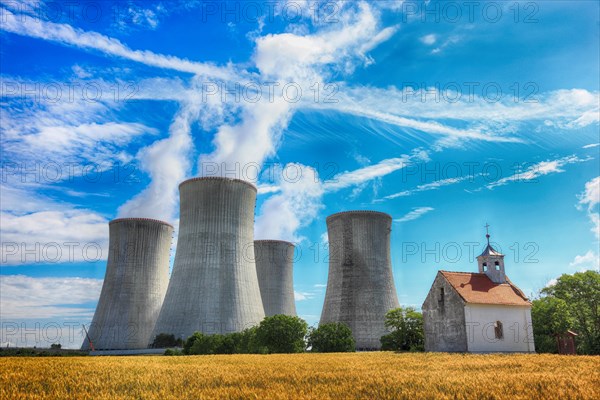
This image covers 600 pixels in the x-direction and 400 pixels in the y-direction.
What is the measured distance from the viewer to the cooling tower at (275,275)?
48.1 metres

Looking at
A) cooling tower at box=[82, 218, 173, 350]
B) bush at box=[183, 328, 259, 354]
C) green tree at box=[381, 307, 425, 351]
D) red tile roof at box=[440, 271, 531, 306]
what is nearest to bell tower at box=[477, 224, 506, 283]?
red tile roof at box=[440, 271, 531, 306]

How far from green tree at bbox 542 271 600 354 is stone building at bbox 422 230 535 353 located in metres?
6.18

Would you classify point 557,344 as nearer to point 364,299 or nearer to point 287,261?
point 364,299

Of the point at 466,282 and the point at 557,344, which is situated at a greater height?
the point at 466,282

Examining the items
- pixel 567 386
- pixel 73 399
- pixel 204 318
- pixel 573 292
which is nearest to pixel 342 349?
pixel 204 318

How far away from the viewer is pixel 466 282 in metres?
28.0

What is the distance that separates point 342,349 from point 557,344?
12476 millimetres

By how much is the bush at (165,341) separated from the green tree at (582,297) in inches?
1026

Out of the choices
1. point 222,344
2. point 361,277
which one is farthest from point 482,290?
point 222,344

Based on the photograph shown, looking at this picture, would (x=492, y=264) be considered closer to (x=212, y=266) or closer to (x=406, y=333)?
(x=406, y=333)

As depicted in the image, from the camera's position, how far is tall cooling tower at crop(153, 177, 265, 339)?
111 ft

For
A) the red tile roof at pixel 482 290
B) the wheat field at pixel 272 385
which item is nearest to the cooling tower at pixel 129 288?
the red tile roof at pixel 482 290

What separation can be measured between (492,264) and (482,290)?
334cm

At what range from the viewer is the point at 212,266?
111 feet
